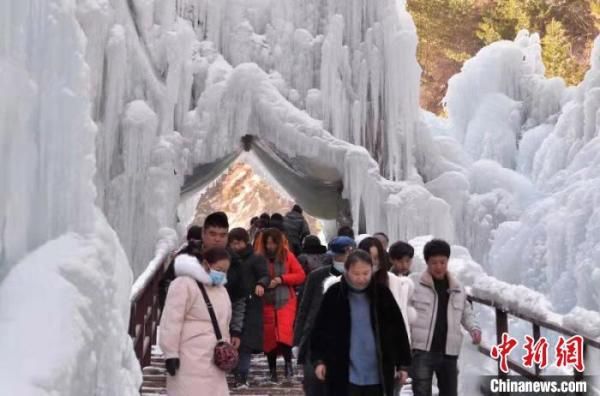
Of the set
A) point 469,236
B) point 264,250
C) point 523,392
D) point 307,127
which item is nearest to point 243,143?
point 307,127

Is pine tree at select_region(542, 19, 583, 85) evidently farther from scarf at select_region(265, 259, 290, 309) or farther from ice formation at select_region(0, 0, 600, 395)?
scarf at select_region(265, 259, 290, 309)

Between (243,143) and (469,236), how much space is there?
20.2 feet

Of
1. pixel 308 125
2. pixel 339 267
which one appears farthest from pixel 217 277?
pixel 308 125

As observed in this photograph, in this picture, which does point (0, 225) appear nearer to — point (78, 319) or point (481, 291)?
point (78, 319)

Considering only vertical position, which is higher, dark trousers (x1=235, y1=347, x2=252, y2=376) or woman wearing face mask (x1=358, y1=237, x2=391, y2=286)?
woman wearing face mask (x1=358, y1=237, x2=391, y2=286)

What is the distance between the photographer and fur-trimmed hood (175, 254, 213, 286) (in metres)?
4.35

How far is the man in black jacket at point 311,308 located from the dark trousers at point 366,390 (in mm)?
289

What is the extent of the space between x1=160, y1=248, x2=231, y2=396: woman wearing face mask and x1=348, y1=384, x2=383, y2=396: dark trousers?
0.69 m

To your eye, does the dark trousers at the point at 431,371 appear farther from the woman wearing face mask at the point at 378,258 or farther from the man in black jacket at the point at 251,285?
the man in black jacket at the point at 251,285

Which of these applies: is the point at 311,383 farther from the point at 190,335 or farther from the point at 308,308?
the point at 190,335

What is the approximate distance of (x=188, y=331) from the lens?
4.29m

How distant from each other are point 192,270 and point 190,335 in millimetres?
336

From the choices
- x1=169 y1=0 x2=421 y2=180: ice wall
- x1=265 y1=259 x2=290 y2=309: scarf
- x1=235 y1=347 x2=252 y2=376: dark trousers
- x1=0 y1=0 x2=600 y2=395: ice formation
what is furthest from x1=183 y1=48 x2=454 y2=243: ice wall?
x1=235 y1=347 x2=252 y2=376: dark trousers
